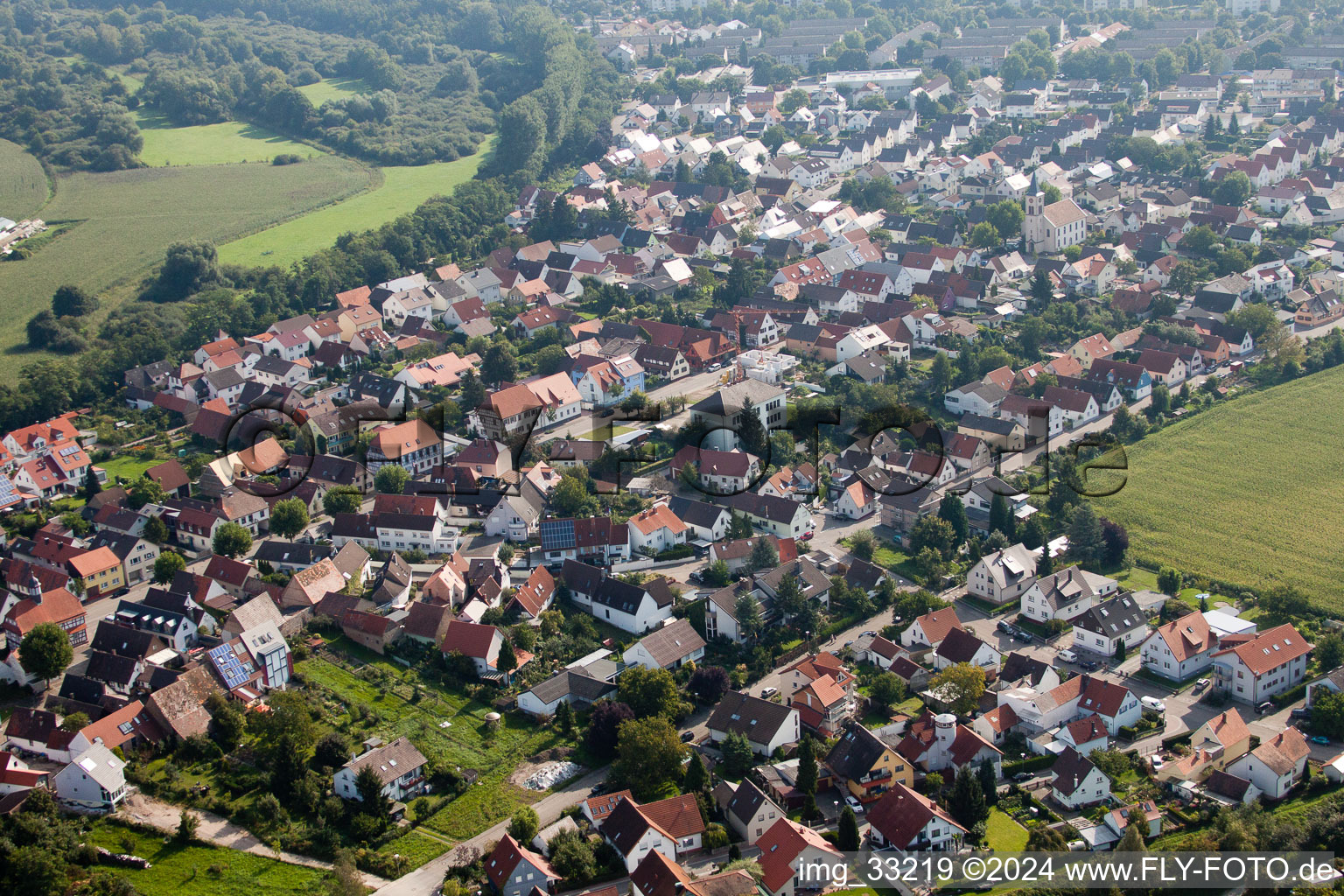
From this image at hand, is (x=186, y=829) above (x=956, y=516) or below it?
below

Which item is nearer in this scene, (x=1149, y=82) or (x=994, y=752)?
(x=994, y=752)

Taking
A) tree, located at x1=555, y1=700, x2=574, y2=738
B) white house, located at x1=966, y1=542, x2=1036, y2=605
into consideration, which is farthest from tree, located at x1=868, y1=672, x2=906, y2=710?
tree, located at x1=555, y1=700, x2=574, y2=738

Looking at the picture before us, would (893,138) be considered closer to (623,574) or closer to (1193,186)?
(1193,186)

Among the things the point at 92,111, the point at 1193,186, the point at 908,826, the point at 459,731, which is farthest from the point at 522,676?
the point at 92,111

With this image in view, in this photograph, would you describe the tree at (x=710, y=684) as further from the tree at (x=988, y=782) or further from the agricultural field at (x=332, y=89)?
the agricultural field at (x=332, y=89)

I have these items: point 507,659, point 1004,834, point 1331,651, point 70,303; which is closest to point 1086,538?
point 1331,651

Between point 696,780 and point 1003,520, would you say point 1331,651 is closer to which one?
point 1003,520
